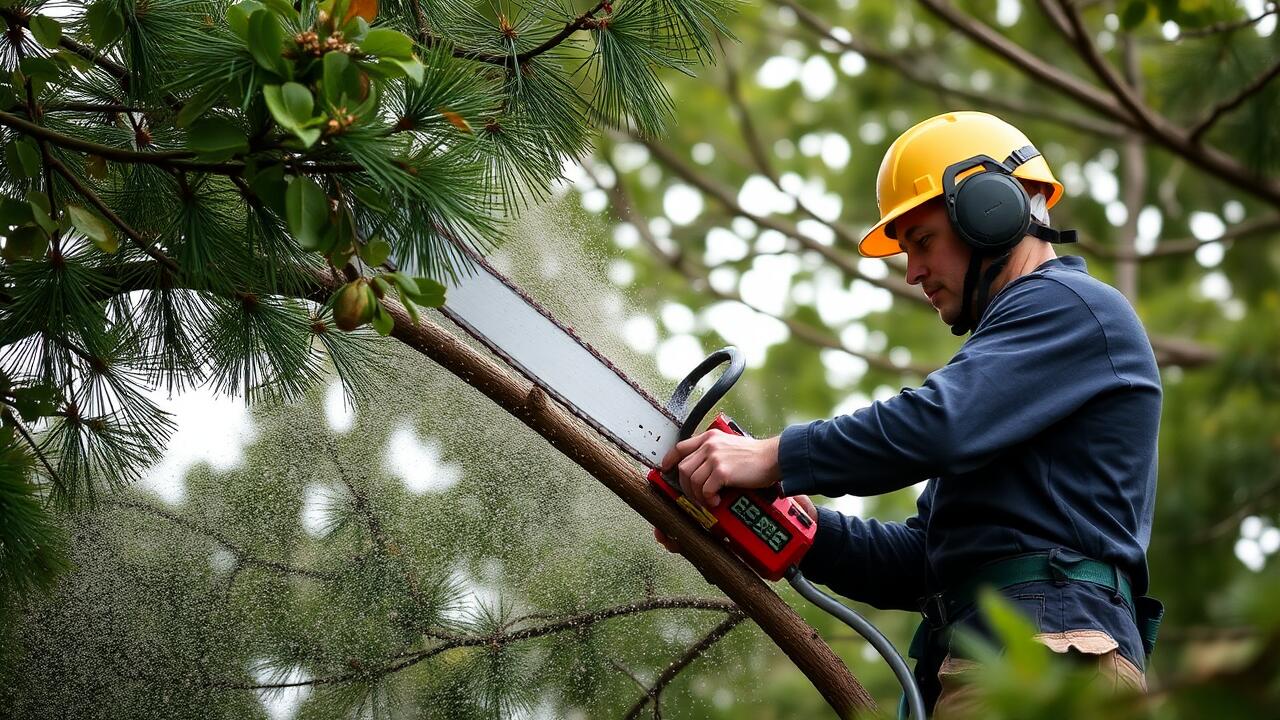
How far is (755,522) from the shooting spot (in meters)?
2.52

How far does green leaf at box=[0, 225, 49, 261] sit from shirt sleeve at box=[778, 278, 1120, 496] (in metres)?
1.44

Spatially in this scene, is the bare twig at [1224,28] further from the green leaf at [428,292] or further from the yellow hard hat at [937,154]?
the green leaf at [428,292]

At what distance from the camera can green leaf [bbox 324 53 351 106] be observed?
5.32ft

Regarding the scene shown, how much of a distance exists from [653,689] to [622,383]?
98 cm

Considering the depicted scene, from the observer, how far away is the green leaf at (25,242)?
2.12 metres

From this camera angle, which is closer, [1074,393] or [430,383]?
[1074,393]

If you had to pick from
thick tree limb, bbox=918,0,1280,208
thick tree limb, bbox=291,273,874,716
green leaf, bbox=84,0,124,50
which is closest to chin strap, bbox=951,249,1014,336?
thick tree limb, bbox=291,273,874,716

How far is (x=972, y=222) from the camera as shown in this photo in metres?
2.57

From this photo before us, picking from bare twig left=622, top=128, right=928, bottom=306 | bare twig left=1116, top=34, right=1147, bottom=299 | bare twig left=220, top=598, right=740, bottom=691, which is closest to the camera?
bare twig left=220, top=598, right=740, bottom=691

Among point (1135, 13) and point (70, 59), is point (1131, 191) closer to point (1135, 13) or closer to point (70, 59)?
point (1135, 13)

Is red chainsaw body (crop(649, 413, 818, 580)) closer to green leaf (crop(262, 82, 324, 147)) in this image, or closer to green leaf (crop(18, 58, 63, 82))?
green leaf (crop(262, 82, 324, 147))

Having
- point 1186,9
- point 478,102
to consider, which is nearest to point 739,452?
point 478,102

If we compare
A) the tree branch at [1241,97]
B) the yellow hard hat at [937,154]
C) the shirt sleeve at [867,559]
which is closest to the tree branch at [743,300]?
the tree branch at [1241,97]

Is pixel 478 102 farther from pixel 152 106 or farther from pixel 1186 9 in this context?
pixel 1186 9
